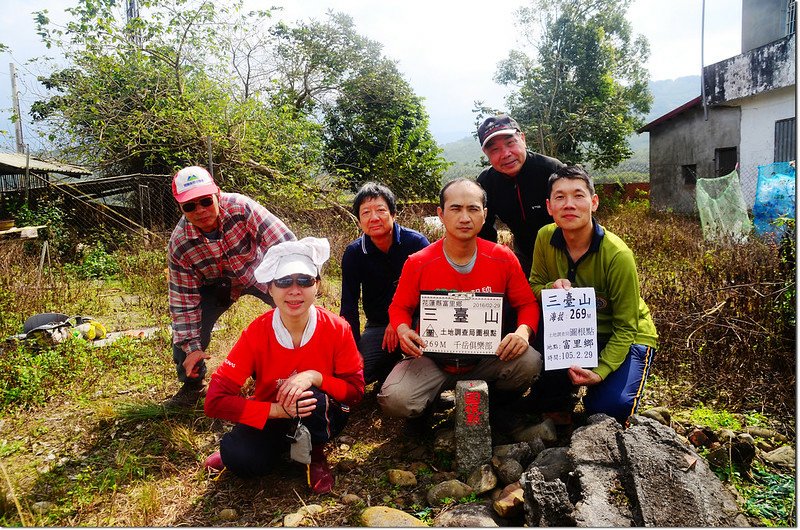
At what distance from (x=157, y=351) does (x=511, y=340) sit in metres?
3.52

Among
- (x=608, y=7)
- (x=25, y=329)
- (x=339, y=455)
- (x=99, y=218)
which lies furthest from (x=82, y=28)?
(x=608, y=7)

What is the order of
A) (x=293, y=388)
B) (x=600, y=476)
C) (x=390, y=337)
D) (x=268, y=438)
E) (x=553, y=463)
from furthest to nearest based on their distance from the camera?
1. (x=390, y=337)
2. (x=268, y=438)
3. (x=293, y=388)
4. (x=553, y=463)
5. (x=600, y=476)

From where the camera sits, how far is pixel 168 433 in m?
3.28

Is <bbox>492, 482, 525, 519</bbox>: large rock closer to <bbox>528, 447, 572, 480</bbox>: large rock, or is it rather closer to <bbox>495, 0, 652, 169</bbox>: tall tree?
<bbox>528, 447, 572, 480</bbox>: large rock

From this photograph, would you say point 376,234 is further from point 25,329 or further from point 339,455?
point 25,329

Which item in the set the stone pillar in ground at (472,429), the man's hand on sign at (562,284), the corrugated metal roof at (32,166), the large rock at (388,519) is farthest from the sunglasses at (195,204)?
the corrugated metal roof at (32,166)

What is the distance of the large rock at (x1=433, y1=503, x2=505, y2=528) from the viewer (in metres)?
2.21

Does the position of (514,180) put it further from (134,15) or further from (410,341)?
(134,15)

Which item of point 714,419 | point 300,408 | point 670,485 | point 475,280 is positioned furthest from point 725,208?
point 300,408

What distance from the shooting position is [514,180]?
4.03 meters

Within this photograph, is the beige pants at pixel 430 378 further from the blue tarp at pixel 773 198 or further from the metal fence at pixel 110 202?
the metal fence at pixel 110 202

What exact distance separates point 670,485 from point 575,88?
21187mm

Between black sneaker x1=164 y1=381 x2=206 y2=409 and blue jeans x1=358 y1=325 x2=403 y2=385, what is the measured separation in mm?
1300

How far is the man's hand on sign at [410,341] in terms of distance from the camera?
2.95 metres
